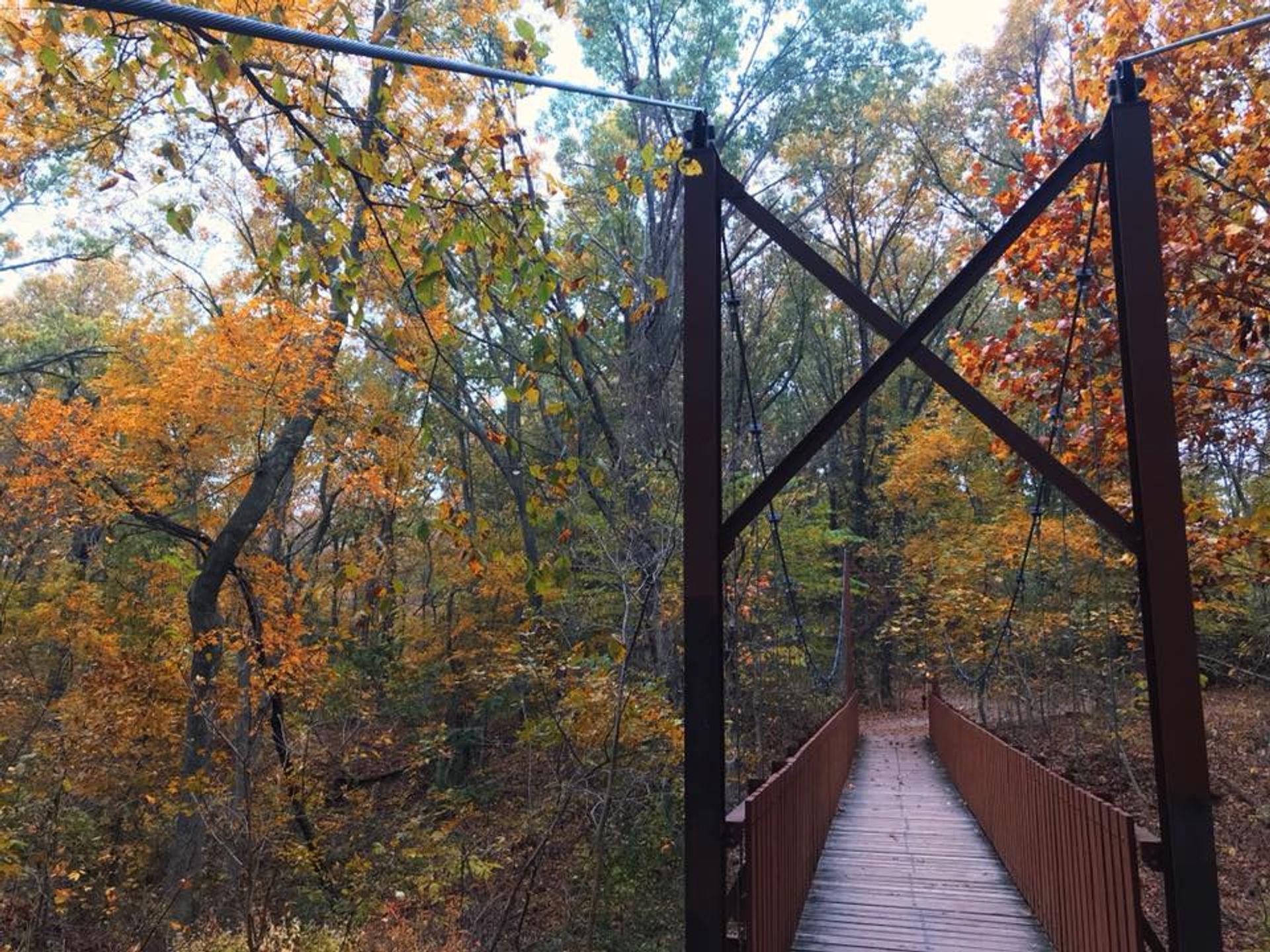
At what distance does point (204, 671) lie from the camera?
977cm

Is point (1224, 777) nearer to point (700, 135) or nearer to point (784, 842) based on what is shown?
point (784, 842)

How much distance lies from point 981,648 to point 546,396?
8099 millimetres

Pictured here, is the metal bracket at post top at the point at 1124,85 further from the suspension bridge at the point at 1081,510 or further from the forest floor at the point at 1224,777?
the forest floor at the point at 1224,777

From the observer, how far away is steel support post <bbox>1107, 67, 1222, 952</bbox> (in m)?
2.58

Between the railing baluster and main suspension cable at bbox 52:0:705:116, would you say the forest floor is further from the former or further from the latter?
main suspension cable at bbox 52:0:705:116

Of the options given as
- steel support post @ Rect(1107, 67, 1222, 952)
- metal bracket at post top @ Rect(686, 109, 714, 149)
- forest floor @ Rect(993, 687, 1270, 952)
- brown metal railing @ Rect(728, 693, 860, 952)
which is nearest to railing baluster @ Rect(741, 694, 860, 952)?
brown metal railing @ Rect(728, 693, 860, 952)

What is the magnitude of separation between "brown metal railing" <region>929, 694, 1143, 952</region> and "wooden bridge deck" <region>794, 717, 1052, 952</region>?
0.17 meters

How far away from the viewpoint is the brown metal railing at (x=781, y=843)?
320 centimetres

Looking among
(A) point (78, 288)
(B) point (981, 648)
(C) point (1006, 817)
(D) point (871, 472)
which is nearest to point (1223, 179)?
(C) point (1006, 817)

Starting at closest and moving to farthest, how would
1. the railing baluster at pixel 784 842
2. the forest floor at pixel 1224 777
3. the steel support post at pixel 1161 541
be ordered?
the steel support post at pixel 1161 541, the railing baluster at pixel 784 842, the forest floor at pixel 1224 777

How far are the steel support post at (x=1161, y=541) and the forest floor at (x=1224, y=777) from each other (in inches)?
129

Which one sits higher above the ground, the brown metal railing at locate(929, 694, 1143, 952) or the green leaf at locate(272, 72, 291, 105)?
the green leaf at locate(272, 72, 291, 105)

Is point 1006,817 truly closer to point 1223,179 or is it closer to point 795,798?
point 795,798

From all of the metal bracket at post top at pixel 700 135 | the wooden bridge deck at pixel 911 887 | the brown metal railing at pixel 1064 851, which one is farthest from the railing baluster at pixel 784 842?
the metal bracket at post top at pixel 700 135
